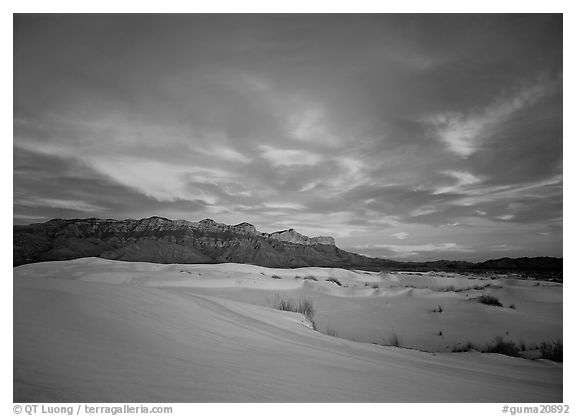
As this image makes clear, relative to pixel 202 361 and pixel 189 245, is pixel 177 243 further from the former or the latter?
pixel 202 361

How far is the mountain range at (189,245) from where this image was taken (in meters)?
61.3

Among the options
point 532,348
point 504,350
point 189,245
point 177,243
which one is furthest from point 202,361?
point 177,243

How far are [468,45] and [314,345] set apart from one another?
4931 mm

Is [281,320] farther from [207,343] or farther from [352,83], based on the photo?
[352,83]

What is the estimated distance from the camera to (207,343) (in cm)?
296

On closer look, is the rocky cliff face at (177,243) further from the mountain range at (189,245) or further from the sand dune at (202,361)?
the sand dune at (202,361)

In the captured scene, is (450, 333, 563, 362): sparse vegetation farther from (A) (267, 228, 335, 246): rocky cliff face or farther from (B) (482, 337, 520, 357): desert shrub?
(A) (267, 228, 335, 246): rocky cliff face

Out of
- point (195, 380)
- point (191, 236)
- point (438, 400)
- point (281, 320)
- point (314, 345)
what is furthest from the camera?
point (191, 236)

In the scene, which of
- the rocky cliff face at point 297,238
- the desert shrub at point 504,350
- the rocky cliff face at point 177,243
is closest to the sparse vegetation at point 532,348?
the desert shrub at point 504,350

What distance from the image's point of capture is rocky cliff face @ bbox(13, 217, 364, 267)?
210 feet

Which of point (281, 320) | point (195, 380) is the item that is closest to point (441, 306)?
point (281, 320)

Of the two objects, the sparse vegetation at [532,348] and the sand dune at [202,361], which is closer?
the sand dune at [202,361]

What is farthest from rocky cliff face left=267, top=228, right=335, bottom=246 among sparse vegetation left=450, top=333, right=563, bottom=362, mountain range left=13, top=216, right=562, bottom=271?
sparse vegetation left=450, top=333, right=563, bottom=362
